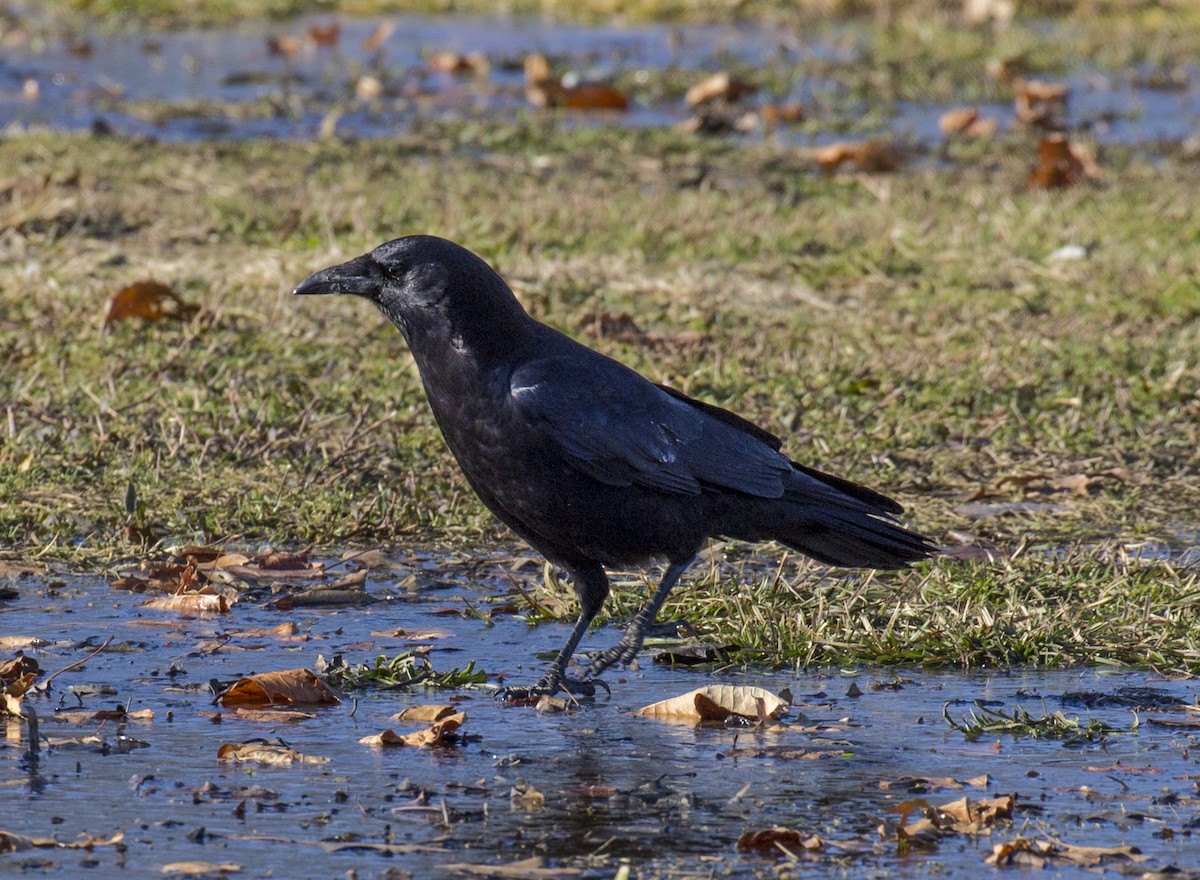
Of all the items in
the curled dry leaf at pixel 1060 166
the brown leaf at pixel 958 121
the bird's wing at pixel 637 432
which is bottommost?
the bird's wing at pixel 637 432

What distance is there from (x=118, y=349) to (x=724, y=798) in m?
4.03

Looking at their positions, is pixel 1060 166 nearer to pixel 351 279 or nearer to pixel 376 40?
pixel 351 279

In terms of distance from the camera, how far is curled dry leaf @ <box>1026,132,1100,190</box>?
10.2 metres

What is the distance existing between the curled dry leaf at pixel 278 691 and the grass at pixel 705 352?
1028 millimetres

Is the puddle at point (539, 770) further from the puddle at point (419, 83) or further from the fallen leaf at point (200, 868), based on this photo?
the puddle at point (419, 83)

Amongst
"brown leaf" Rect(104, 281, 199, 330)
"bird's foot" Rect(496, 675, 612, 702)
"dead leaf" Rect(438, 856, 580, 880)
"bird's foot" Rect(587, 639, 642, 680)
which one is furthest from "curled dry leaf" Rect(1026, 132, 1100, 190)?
"dead leaf" Rect(438, 856, 580, 880)

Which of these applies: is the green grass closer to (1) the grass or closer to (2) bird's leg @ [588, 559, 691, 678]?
(1) the grass

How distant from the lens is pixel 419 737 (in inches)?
151

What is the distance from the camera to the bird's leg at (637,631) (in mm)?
4398

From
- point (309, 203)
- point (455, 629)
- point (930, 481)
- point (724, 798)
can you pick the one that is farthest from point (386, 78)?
point (724, 798)

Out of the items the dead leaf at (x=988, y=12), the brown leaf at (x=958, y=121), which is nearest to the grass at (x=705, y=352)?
the brown leaf at (x=958, y=121)

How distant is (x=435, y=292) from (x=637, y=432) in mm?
568

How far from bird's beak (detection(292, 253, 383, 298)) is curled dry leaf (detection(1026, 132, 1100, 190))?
248 inches

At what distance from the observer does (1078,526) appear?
18.6ft
